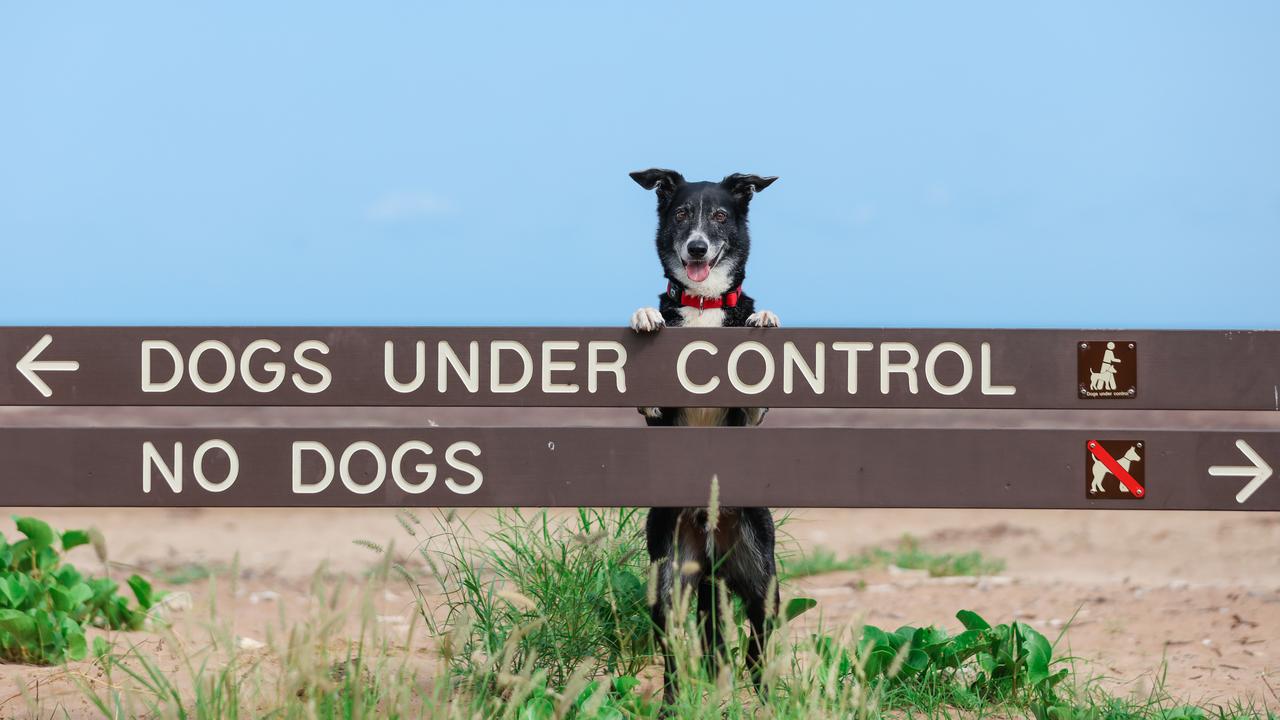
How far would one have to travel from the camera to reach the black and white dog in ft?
15.2

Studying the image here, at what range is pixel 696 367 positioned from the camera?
Answer: 427 centimetres

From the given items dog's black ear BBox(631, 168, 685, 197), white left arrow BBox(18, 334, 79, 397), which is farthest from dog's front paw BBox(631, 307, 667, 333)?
white left arrow BBox(18, 334, 79, 397)

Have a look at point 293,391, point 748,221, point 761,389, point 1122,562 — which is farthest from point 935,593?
point 293,391

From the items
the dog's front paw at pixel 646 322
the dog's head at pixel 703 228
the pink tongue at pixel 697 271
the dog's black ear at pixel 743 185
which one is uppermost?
the dog's black ear at pixel 743 185

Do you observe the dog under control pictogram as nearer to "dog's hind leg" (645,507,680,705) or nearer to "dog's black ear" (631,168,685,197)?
"dog's hind leg" (645,507,680,705)

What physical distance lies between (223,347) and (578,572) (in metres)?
1.88

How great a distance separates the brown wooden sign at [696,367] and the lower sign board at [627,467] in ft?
0.46

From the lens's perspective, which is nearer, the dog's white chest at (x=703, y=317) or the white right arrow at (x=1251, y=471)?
the white right arrow at (x=1251, y=471)

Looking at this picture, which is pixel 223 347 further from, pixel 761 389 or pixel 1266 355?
pixel 1266 355

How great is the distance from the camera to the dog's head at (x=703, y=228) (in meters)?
5.17

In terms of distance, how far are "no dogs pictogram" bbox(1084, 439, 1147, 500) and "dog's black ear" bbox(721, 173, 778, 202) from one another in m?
1.97

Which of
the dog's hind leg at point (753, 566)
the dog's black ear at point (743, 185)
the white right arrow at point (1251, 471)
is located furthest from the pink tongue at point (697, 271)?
the white right arrow at point (1251, 471)

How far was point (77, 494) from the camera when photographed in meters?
4.26

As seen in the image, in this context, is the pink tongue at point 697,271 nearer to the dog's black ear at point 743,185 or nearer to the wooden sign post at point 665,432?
the dog's black ear at point 743,185
